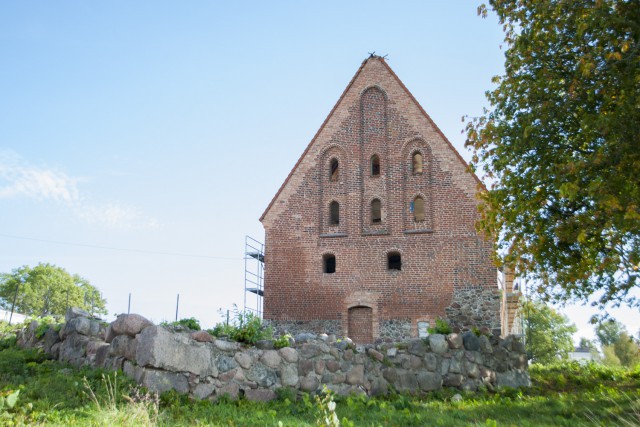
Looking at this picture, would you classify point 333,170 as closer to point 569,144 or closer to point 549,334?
point 569,144

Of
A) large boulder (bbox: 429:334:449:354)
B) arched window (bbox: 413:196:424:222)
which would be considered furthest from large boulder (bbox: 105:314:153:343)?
arched window (bbox: 413:196:424:222)

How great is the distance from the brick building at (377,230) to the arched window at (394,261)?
4cm

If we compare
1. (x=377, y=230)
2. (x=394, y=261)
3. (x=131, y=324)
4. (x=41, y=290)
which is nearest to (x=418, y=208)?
(x=377, y=230)

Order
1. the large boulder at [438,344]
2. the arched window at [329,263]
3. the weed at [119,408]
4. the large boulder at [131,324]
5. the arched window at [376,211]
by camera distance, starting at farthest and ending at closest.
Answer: the arched window at [329,263] → the arched window at [376,211] → the large boulder at [438,344] → the large boulder at [131,324] → the weed at [119,408]

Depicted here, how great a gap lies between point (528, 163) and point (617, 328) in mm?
90167

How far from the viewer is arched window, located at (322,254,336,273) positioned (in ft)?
85.0

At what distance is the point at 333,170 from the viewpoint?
89.2 ft

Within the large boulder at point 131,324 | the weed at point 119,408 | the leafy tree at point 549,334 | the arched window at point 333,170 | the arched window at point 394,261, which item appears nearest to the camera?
the weed at point 119,408

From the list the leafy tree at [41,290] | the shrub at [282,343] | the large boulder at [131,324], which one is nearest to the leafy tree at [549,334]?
the leafy tree at [41,290]

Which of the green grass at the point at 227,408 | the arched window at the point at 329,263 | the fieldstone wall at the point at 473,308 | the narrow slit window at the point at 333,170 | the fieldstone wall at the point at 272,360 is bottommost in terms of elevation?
the green grass at the point at 227,408

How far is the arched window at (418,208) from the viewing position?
25.3m

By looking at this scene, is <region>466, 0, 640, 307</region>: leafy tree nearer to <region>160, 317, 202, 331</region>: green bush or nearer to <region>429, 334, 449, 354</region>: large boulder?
<region>429, 334, 449, 354</region>: large boulder

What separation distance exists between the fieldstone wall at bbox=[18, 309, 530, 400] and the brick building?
749 cm

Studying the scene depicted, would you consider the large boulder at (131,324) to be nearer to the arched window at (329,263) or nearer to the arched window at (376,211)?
the arched window at (329,263)
